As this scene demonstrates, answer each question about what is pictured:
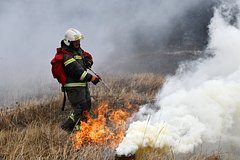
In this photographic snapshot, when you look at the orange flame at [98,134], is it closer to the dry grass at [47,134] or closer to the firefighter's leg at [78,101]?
the dry grass at [47,134]

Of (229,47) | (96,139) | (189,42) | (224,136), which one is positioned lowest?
(96,139)

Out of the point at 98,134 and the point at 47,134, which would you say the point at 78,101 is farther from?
the point at 47,134

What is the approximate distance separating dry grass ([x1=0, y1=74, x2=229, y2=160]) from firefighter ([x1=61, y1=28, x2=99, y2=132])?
358 mm

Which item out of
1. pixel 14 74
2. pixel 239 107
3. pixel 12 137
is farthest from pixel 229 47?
pixel 14 74

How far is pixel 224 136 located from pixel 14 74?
9.65m

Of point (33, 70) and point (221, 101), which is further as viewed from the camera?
point (33, 70)

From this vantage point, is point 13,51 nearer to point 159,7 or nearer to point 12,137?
point 159,7

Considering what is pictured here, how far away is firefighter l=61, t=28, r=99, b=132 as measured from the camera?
234 inches

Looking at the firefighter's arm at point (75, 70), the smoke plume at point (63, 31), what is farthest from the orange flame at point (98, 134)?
the smoke plume at point (63, 31)

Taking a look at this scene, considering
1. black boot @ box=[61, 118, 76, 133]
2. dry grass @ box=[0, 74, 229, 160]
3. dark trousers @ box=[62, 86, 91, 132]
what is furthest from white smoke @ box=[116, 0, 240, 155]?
black boot @ box=[61, 118, 76, 133]

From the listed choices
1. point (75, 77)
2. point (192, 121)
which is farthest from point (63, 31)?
point (192, 121)

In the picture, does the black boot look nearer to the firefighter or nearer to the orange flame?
the firefighter

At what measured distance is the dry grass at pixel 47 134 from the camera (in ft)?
14.5

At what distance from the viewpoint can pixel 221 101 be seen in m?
5.62
